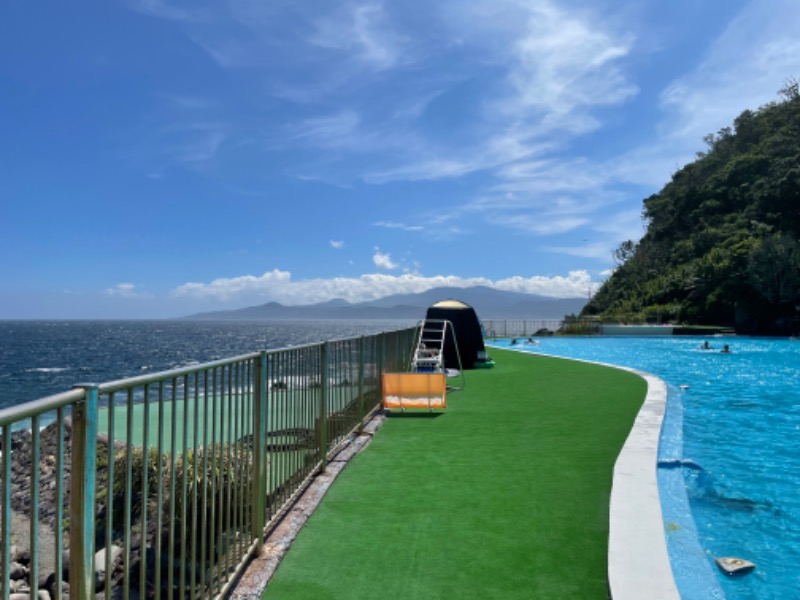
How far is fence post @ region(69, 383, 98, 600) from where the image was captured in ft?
6.15

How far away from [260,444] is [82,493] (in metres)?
2.07

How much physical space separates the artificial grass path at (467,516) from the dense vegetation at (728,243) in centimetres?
4240

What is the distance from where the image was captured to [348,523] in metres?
4.45

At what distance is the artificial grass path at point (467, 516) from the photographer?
11.4ft

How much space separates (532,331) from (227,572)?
143ft

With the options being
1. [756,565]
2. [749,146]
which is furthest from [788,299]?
[756,565]

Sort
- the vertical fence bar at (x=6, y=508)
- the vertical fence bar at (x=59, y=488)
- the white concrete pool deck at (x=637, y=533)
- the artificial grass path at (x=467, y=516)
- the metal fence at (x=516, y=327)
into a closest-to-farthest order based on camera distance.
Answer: the vertical fence bar at (x=6, y=508), the vertical fence bar at (x=59, y=488), the white concrete pool deck at (x=637, y=533), the artificial grass path at (x=467, y=516), the metal fence at (x=516, y=327)

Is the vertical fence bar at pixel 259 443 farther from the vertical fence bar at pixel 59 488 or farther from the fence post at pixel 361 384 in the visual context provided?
the fence post at pixel 361 384

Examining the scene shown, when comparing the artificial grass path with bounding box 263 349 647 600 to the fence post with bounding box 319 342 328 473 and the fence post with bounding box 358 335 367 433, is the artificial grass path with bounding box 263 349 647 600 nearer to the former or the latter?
the fence post with bounding box 319 342 328 473

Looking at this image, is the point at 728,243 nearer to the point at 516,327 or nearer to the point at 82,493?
the point at 516,327

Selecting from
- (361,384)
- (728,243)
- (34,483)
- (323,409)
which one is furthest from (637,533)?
(728,243)

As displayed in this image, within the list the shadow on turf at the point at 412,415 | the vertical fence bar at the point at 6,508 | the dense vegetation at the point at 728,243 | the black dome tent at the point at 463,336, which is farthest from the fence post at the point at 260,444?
the dense vegetation at the point at 728,243

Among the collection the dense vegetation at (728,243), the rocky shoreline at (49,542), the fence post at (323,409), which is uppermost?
the dense vegetation at (728,243)

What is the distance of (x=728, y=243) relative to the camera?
2137 inches
